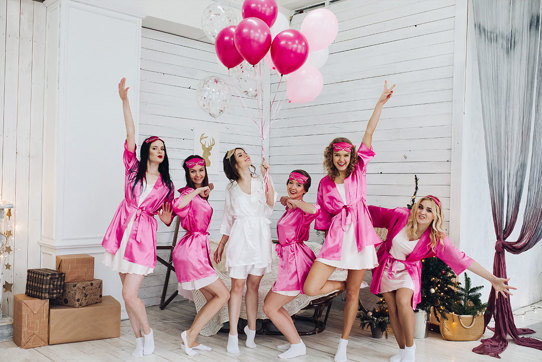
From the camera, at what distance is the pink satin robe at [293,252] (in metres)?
3.44

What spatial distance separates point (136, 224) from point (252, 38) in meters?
1.43

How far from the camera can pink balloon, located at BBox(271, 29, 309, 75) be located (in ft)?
10.2

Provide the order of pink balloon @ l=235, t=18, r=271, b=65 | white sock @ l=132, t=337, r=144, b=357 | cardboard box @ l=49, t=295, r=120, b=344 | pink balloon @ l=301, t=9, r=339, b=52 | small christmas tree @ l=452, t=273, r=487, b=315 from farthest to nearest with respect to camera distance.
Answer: small christmas tree @ l=452, t=273, r=487, b=315 → cardboard box @ l=49, t=295, r=120, b=344 → pink balloon @ l=301, t=9, r=339, b=52 → white sock @ l=132, t=337, r=144, b=357 → pink balloon @ l=235, t=18, r=271, b=65

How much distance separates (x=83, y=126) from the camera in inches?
162

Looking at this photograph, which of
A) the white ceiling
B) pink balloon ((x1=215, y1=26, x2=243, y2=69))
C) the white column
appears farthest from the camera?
the white ceiling

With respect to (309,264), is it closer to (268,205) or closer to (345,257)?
(345,257)

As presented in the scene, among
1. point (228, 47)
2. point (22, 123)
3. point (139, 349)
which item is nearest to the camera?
point (228, 47)

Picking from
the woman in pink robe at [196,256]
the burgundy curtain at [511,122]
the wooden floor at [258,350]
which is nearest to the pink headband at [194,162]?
the woman in pink robe at [196,256]

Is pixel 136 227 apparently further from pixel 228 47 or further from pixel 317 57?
pixel 317 57

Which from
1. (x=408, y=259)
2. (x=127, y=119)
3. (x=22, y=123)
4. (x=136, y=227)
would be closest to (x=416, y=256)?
(x=408, y=259)

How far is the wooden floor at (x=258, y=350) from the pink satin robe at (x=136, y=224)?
65 centimetres

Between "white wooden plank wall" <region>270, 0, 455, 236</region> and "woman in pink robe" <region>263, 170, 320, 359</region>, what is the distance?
4.56 ft

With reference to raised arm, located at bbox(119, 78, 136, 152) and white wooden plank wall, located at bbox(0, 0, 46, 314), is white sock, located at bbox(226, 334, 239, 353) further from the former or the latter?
white wooden plank wall, located at bbox(0, 0, 46, 314)

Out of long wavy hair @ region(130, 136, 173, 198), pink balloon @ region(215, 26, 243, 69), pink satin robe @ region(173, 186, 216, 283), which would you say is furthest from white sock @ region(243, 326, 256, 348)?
pink balloon @ region(215, 26, 243, 69)
